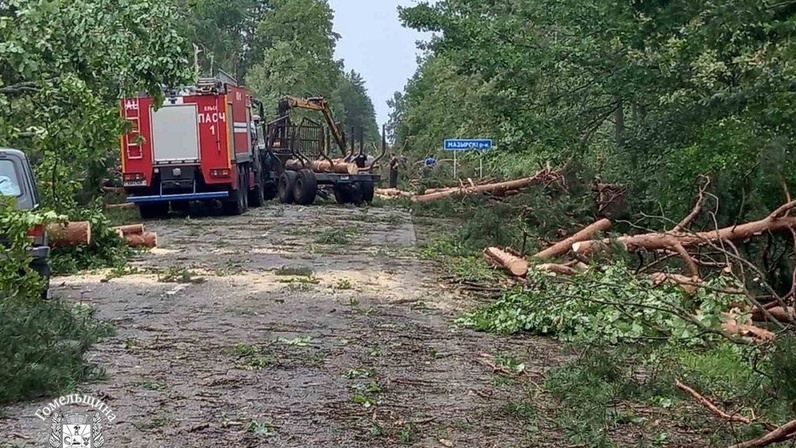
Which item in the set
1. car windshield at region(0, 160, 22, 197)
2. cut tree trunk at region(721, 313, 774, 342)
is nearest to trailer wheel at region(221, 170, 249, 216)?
car windshield at region(0, 160, 22, 197)

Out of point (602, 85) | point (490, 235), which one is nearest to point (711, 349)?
point (490, 235)

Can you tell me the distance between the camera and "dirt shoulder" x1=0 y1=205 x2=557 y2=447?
6355 millimetres

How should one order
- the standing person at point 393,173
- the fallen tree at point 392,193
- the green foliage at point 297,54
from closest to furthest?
the fallen tree at point 392,193 → the standing person at point 393,173 → the green foliage at point 297,54

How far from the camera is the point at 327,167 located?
32.0 metres

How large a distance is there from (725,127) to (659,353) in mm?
8927

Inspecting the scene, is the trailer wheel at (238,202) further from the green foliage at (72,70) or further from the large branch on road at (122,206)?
the green foliage at (72,70)

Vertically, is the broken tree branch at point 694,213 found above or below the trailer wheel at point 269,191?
above

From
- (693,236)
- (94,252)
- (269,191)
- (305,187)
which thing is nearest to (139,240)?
(94,252)

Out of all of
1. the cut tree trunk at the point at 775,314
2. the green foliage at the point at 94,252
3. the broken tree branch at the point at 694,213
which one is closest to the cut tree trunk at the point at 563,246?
the broken tree branch at the point at 694,213

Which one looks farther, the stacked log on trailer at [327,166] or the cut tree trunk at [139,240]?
the stacked log on trailer at [327,166]

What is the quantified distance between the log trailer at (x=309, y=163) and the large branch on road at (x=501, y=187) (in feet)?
7.04

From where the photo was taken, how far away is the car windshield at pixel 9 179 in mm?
10883

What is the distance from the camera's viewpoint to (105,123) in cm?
1339

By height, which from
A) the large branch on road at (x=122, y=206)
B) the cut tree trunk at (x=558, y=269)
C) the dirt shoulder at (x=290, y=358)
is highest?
the large branch on road at (x=122, y=206)
